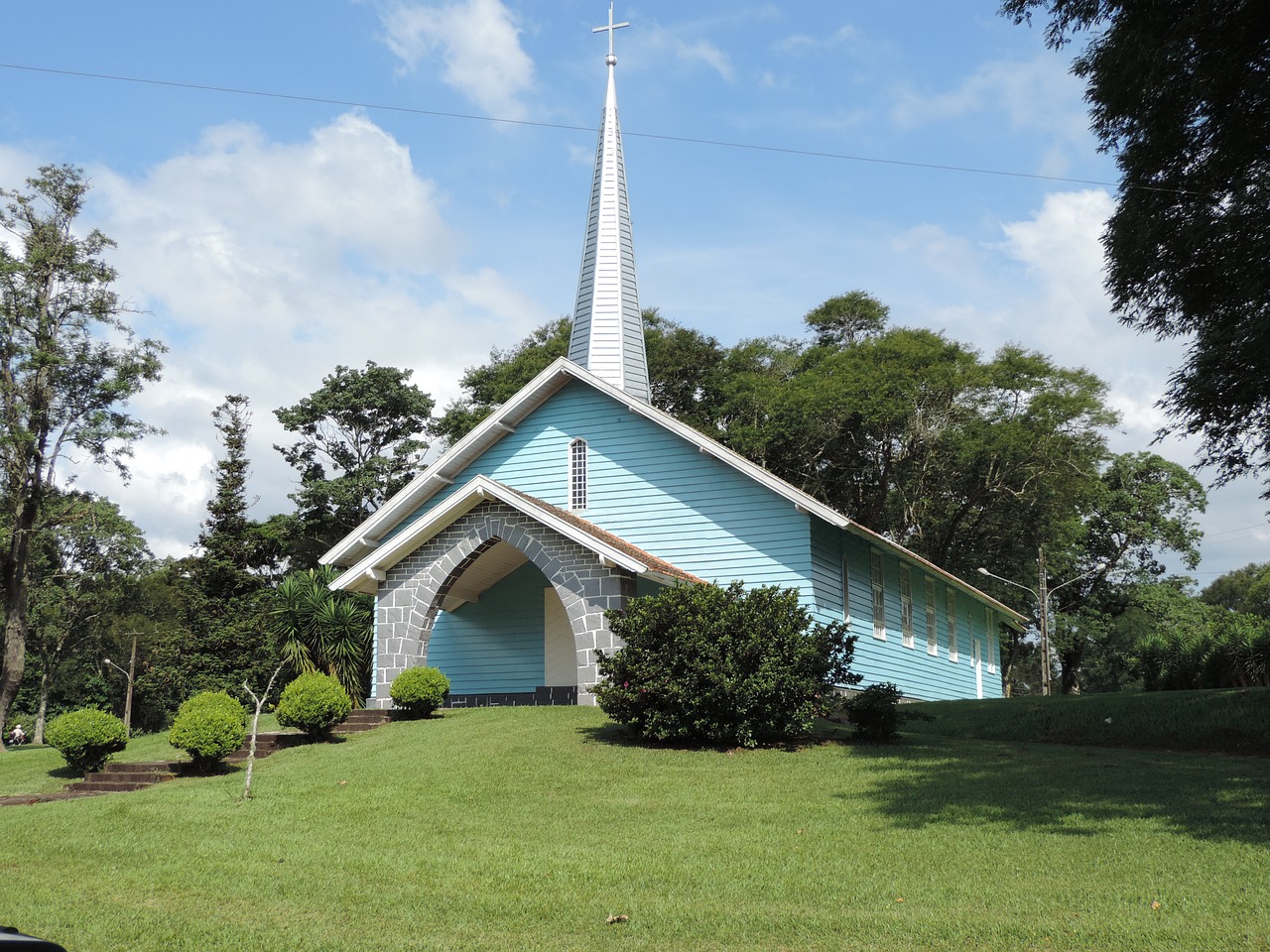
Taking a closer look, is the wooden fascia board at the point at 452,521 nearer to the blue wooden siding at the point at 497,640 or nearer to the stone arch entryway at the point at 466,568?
the stone arch entryway at the point at 466,568

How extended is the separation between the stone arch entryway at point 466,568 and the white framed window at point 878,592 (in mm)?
7799

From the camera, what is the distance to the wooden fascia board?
20.6m

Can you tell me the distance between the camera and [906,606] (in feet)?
96.3

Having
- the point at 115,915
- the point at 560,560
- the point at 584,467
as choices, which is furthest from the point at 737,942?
the point at 584,467

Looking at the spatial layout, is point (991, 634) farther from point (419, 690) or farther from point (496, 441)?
point (419, 690)

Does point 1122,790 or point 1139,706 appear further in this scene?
point 1139,706

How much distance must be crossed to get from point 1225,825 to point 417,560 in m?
15.7

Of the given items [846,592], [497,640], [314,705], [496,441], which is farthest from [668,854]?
[496,441]

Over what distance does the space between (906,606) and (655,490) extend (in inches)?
347

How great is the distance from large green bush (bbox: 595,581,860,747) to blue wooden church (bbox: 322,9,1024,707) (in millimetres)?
2608

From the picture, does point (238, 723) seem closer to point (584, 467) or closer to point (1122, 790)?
point (584, 467)

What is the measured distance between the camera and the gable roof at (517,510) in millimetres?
20641

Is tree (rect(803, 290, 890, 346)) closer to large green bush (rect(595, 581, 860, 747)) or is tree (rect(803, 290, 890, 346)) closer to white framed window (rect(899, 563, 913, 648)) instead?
white framed window (rect(899, 563, 913, 648))

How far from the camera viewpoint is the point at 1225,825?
10.8 meters
